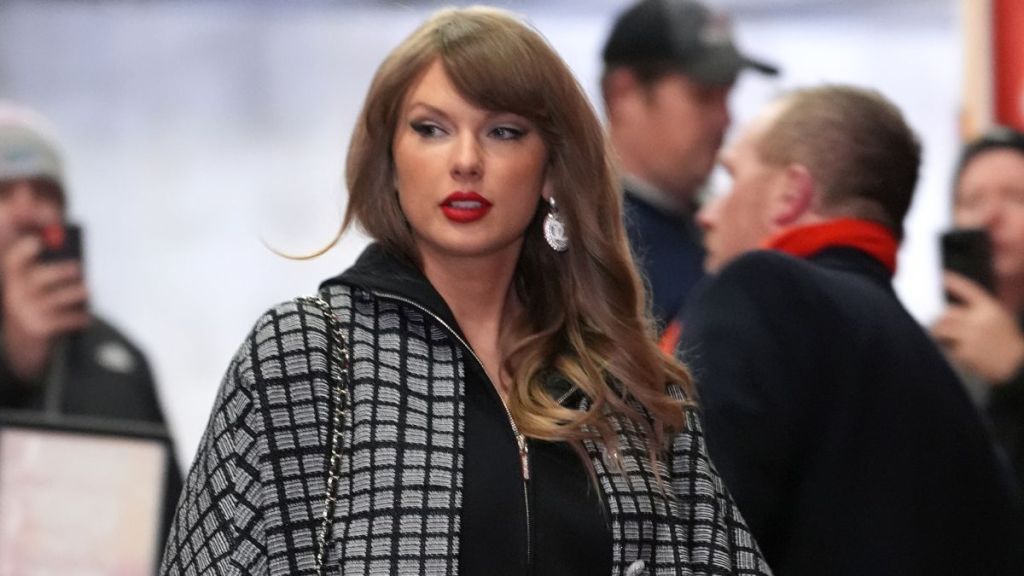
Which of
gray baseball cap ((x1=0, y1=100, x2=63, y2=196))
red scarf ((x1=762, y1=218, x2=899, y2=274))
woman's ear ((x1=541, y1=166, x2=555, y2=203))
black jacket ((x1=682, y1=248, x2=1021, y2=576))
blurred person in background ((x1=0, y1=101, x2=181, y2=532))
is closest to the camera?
woman's ear ((x1=541, y1=166, x2=555, y2=203))

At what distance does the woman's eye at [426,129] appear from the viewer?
7.45 feet

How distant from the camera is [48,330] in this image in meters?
4.45

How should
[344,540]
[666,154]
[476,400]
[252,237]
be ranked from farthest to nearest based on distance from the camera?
[252,237] < [666,154] < [476,400] < [344,540]

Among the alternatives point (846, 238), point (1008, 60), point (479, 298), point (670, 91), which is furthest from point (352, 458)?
point (1008, 60)

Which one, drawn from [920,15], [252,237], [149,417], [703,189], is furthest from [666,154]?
[920,15]

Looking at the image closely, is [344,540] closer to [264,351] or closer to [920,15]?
[264,351]

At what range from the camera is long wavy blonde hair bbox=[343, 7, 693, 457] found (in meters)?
2.27

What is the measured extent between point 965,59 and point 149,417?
2174 mm

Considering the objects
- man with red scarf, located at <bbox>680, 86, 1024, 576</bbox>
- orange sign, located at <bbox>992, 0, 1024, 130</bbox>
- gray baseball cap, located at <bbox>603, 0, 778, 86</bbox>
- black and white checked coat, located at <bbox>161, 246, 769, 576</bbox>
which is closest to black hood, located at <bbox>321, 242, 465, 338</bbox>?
black and white checked coat, located at <bbox>161, 246, 769, 576</bbox>

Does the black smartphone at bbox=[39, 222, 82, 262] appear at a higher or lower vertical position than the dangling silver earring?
higher

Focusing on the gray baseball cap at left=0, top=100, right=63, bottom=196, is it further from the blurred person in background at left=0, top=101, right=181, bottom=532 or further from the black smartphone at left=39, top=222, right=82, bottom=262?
the black smartphone at left=39, top=222, right=82, bottom=262

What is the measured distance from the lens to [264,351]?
2.15 m

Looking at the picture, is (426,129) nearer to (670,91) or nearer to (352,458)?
(352,458)

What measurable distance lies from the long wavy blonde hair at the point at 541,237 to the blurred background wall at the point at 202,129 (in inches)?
132
